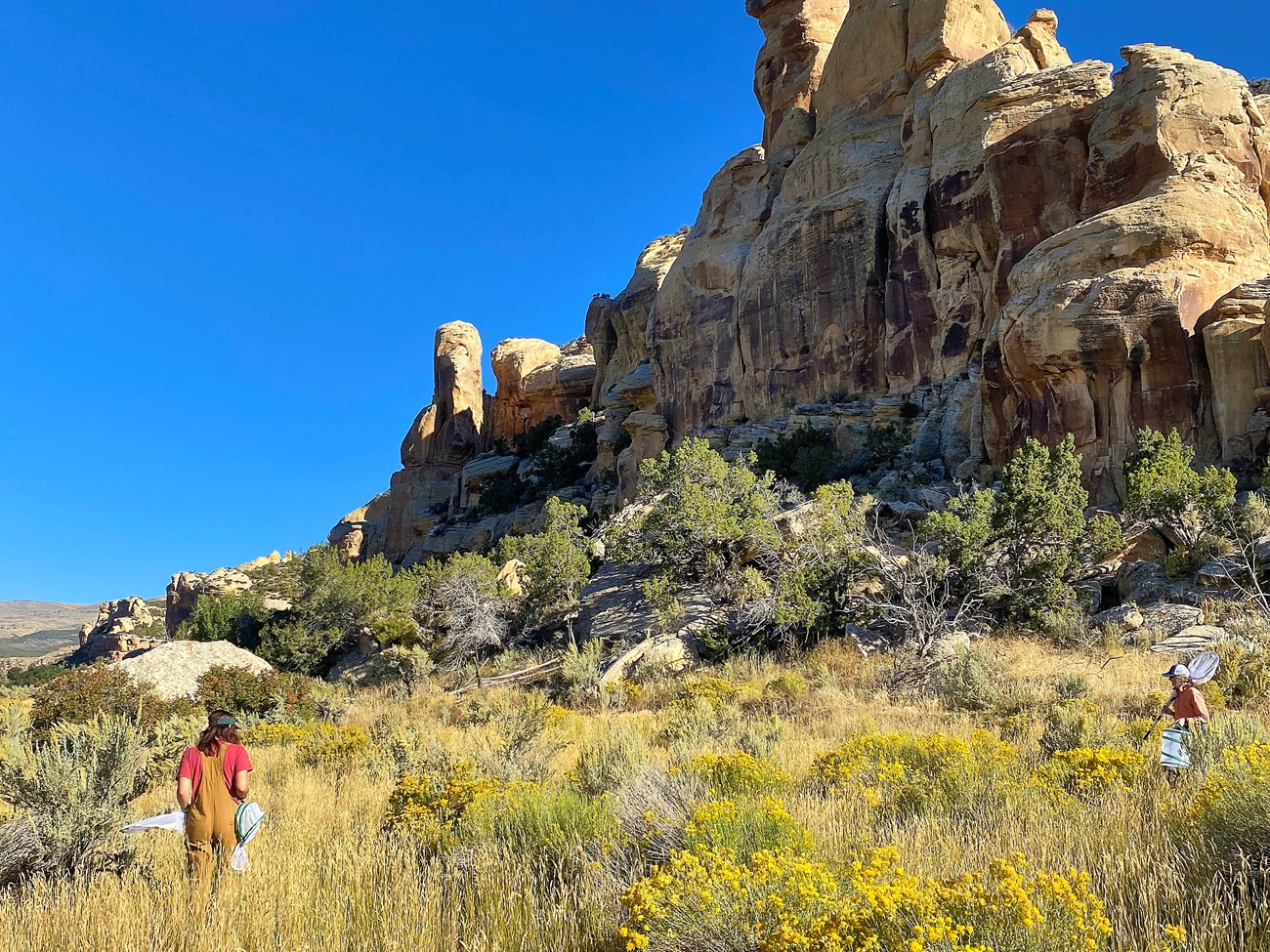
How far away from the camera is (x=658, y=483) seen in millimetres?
21875

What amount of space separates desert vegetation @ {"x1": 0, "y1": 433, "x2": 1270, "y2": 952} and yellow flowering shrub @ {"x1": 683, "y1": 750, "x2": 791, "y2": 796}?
3 centimetres

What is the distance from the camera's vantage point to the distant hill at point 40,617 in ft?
447

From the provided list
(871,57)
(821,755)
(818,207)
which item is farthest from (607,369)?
(821,755)

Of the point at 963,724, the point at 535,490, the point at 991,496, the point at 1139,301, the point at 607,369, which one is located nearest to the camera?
the point at 963,724

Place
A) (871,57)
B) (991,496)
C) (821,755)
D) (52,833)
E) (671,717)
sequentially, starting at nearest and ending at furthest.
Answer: (52,833) → (821,755) → (671,717) → (991,496) → (871,57)

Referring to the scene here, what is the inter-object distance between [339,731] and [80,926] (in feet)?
26.5

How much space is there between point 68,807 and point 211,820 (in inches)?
36.0

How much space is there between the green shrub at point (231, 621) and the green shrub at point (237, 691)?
14373mm

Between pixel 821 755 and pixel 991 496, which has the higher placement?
pixel 991 496

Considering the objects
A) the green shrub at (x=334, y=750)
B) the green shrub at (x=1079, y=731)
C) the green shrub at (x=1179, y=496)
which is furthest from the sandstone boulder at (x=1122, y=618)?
the green shrub at (x=334, y=750)

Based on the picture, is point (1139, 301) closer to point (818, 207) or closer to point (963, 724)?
point (963, 724)

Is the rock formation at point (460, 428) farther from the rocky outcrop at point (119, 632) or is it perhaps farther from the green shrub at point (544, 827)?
the green shrub at point (544, 827)

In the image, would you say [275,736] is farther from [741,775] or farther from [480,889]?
[480,889]

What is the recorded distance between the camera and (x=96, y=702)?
12.6 meters
